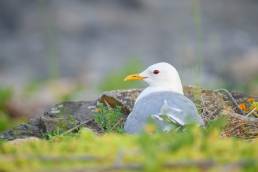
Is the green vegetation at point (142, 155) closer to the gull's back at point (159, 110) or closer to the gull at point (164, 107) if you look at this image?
the gull at point (164, 107)

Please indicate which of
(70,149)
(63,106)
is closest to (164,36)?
(63,106)

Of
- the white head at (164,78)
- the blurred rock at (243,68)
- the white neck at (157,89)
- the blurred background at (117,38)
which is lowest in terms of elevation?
the blurred rock at (243,68)

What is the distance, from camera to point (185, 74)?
39.7 feet

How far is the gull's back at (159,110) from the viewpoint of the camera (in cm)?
479

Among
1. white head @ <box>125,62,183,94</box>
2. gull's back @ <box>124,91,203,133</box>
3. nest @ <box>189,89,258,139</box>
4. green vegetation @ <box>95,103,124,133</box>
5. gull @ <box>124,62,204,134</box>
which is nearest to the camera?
gull @ <box>124,62,204,134</box>

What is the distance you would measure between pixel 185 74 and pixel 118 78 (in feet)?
5.61

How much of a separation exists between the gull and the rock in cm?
26

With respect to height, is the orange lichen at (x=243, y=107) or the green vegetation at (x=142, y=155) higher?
the green vegetation at (x=142, y=155)

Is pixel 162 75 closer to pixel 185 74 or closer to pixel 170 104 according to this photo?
pixel 170 104

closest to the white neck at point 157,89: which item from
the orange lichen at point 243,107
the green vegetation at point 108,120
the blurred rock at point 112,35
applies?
the green vegetation at point 108,120

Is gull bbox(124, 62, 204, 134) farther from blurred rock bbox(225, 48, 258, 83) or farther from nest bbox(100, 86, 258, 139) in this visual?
blurred rock bbox(225, 48, 258, 83)

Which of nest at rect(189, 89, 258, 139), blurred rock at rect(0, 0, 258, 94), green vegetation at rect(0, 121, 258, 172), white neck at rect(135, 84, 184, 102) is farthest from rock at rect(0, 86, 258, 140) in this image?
blurred rock at rect(0, 0, 258, 94)

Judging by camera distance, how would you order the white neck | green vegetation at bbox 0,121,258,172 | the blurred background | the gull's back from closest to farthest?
1. green vegetation at bbox 0,121,258,172
2. the gull's back
3. the white neck
4. the blurred background

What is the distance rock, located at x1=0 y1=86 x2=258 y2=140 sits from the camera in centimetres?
551
